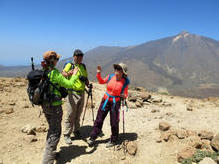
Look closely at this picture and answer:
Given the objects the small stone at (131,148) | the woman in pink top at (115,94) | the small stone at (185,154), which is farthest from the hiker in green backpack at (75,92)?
the small stone at (185,154)

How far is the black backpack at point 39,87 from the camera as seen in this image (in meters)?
3.26

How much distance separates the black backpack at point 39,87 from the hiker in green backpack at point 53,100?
0.19 ft

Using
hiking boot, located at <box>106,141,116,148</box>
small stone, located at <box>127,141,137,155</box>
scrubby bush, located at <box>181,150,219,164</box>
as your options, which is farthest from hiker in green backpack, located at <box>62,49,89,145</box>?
scrubby bush, located at <box>181,150,219,164</box>

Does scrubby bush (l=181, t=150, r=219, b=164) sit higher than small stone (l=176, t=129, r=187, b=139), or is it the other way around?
small stone (l=176, t=129, r=187, b=139)

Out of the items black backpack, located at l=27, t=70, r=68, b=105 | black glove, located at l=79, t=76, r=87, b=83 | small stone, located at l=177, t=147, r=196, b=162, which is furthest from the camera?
black glove, located at l=79, t=76, r=87, b=83

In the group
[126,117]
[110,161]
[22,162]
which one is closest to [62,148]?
[22,162]

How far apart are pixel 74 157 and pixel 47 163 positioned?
81cm

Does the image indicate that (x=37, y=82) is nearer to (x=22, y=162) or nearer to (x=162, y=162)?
(x=22, y=162)

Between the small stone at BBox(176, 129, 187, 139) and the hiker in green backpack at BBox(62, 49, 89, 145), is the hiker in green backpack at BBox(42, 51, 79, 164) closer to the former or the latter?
the hiker in green backpack at BBox(62, 49, 89, 145)

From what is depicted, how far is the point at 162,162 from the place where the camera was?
169 inches

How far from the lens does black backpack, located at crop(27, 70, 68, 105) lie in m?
3.26

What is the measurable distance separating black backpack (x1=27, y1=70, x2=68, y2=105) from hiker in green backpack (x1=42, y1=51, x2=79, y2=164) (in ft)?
0.19

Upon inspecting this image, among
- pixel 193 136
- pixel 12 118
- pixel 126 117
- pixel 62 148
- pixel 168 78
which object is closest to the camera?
pixel 62 148

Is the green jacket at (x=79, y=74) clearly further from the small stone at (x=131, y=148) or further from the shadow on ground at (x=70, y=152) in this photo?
the small stone at (x=131, y=148)
